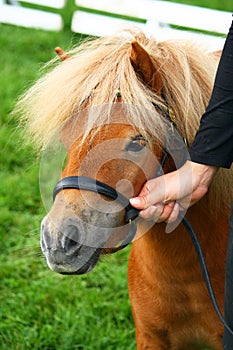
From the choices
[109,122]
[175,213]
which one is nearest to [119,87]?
[109,122]

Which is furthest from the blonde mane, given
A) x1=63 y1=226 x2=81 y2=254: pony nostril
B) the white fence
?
the white fence

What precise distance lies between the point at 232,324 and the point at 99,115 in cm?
74

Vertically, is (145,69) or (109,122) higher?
(145,69)

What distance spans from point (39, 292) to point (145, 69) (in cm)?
205

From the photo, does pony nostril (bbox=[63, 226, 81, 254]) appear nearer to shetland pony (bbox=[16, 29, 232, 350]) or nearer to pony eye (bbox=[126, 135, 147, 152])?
shetland pony (bbox=[16, 29, 232, 350])

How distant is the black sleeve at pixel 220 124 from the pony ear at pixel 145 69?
0.89ft

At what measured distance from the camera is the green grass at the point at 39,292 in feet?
12.1

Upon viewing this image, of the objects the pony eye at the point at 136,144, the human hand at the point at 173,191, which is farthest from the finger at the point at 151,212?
the pony eye at the point at 136,144

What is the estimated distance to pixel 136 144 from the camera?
89.0 inches

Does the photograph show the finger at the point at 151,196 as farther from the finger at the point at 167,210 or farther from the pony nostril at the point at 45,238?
the pony nostril at the point at 45,238

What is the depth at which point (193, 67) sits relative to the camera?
8.19ft

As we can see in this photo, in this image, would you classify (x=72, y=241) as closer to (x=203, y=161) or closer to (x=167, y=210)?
(x=167, y=210)

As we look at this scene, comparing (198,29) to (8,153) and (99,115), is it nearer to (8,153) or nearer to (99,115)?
(8,153)

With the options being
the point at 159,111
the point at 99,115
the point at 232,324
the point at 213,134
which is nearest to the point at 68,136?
the point at 99,115
